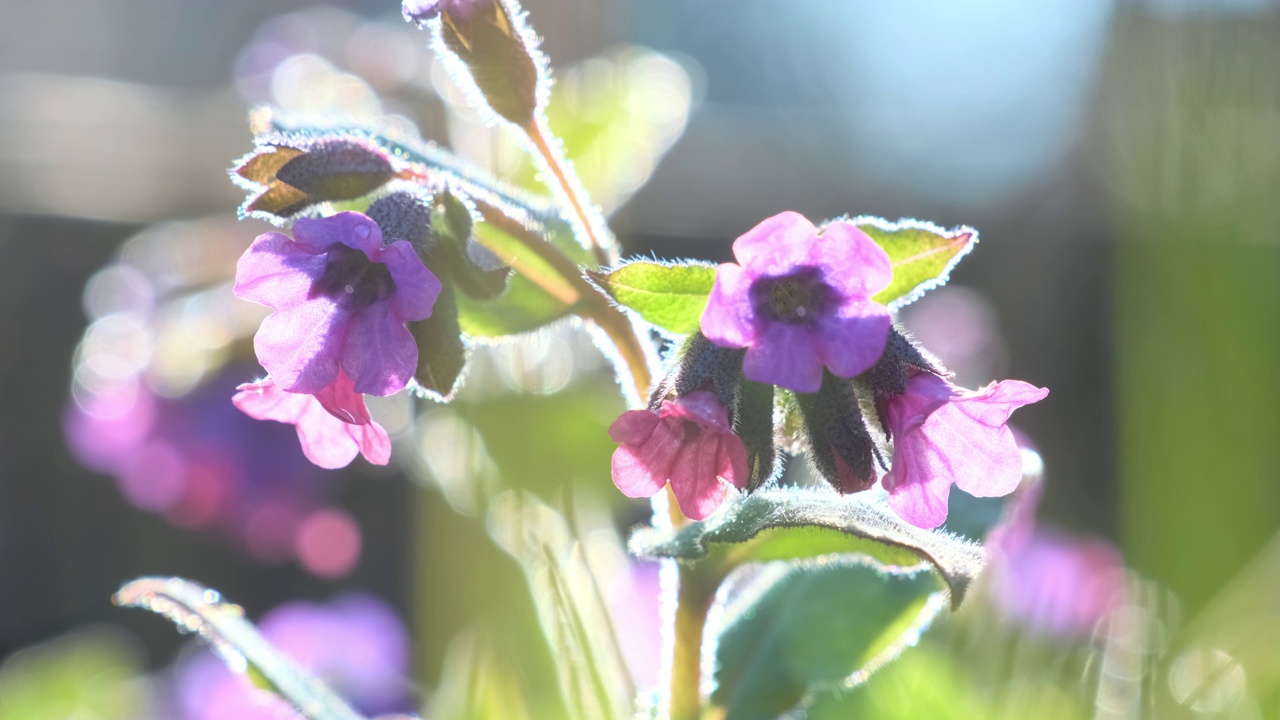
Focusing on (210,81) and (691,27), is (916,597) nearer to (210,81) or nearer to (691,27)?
(691,27)

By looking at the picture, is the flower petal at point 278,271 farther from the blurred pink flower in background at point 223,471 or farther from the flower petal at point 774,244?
the blurred pink flower in background at point 223,471

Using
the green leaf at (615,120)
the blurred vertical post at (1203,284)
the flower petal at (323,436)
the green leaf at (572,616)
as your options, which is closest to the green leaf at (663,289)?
the flower petal at (323,436)

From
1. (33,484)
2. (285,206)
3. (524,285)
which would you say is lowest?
(33,484)

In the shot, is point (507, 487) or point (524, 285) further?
point (507, 487)

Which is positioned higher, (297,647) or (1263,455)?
(297,647)

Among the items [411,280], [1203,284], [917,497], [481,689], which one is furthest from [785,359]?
[1203,284]

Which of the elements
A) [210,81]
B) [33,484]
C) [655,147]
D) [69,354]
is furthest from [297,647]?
[210,81]
